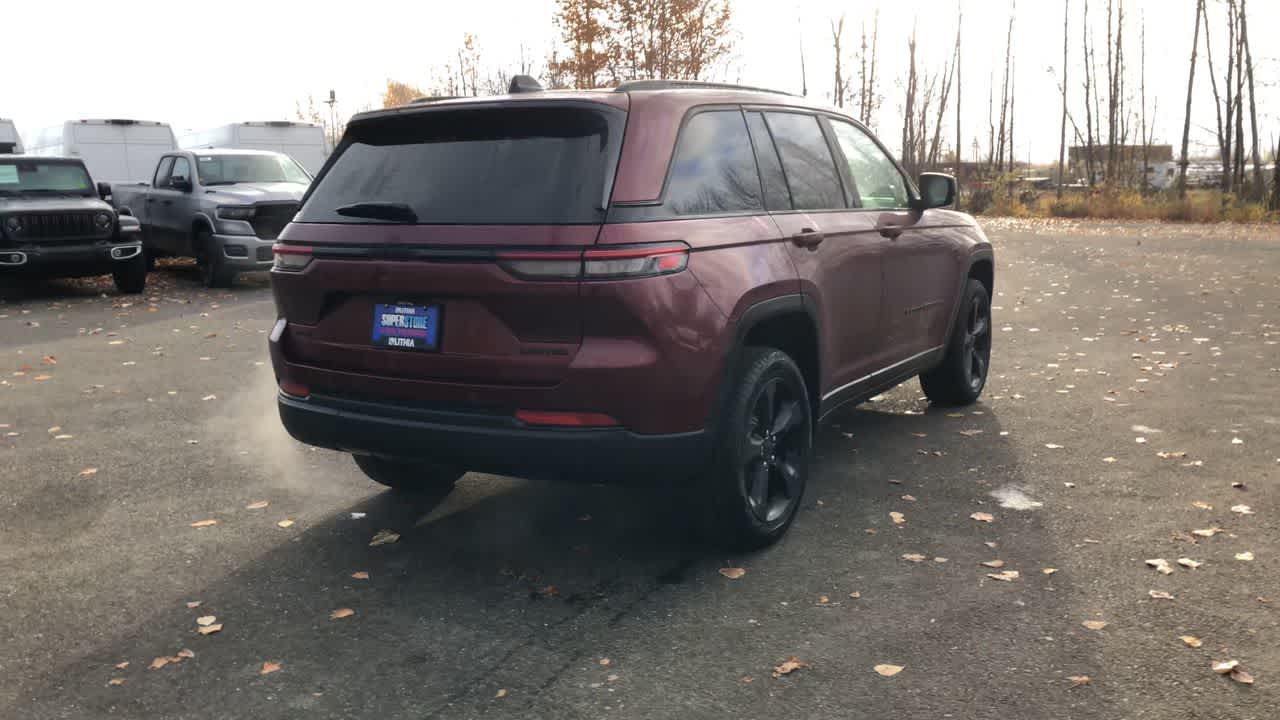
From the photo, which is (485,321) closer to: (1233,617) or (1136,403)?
(1233,617)

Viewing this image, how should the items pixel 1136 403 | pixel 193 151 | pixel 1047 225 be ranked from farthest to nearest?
pixel 1047 225 → pixel 193 151 → pixel 1136 403

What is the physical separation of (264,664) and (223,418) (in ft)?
13.6

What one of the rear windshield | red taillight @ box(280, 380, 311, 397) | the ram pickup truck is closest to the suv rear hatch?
the rear windshield

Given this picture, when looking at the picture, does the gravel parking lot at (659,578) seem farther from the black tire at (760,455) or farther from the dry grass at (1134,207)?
the dry grass at (1134,207)

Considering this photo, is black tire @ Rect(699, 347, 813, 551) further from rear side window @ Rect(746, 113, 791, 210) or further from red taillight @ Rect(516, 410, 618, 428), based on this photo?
rear side window @ Rect(746, 113, 791, 210)

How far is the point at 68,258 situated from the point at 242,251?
7.30 feet

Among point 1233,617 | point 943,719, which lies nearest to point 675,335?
point 943,719

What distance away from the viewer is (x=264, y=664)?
11.9ft

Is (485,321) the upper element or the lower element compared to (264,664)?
upper

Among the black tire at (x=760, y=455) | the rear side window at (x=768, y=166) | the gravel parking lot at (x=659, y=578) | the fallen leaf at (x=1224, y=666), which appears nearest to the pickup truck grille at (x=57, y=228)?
the gravel parking lot at (x=659, y=578)

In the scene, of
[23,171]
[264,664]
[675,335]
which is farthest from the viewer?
[23,171]

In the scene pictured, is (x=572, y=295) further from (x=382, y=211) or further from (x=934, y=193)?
(x=934, y=193)

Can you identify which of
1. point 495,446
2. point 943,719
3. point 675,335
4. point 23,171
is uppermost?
point 23,171

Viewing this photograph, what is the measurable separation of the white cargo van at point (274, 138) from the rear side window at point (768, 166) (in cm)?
1843
